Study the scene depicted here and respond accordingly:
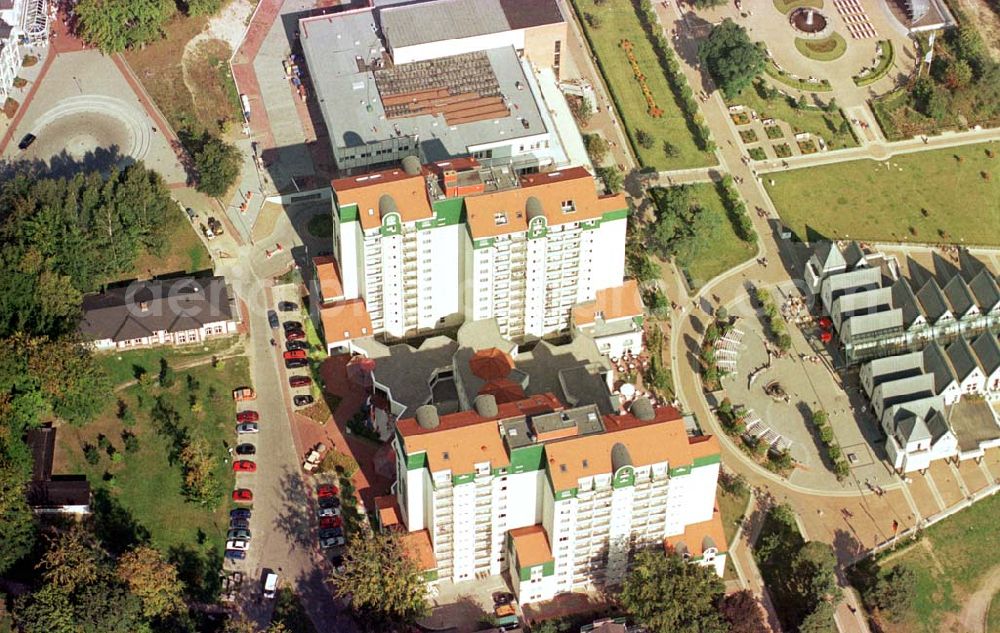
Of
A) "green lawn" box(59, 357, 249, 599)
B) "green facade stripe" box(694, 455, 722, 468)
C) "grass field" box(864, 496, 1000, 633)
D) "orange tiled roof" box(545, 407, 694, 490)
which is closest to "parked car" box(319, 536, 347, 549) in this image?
"green lawn" box(59, 357, 249, 599)

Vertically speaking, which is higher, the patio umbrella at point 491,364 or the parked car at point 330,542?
the patio umbrella at point 491,364

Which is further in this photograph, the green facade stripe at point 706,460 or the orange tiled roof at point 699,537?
the orange tiled roof at point 699,537

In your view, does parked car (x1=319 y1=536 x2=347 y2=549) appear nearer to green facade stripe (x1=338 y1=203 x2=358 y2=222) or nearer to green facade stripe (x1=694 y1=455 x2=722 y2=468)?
green facade stripe (x1=338 y1=203 x2=358 y2=222)

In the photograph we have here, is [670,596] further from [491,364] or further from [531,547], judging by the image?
[491,364]

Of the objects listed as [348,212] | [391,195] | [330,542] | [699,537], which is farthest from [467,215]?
[699,537]

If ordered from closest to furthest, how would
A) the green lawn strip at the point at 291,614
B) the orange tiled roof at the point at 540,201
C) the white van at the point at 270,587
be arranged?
the green lawn strip at the point at 291,614, the white van at the point at 270,587, the orange tiled roof at the point at 540,201

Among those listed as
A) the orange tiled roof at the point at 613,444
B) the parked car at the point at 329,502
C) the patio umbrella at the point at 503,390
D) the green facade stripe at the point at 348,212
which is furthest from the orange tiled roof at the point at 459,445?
the green facade stripe at the point at 348,212

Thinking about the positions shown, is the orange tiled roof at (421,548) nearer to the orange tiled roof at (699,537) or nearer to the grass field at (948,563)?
the orange tiled roof at (699,537)
